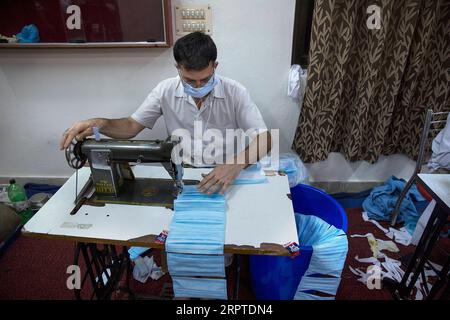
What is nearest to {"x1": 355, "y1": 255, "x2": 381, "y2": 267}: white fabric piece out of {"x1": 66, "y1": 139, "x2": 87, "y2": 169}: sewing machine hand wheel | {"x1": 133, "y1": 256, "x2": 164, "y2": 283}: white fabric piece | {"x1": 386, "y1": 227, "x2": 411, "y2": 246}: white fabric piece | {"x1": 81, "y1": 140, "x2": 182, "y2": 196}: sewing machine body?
{"x1": 386, "y1": 227, "x2": 411, "y2": 246}: white fabric piece

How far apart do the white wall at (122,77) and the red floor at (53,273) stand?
0.72 meters

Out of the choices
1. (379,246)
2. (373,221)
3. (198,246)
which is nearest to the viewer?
(198,246)

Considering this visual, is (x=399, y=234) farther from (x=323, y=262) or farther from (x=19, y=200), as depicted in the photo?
(x=19, y=200)

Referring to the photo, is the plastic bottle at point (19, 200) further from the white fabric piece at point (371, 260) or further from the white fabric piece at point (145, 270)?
the white fabric piece at point (371, 260)

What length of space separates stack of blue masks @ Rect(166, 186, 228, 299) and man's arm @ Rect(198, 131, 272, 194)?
51mm

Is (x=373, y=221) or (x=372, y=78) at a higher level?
(x=372, y=78)

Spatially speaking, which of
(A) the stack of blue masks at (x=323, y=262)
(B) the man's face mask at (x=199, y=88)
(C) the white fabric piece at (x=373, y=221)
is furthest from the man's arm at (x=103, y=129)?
(C) the white fabric piece at (x=373, y=221)

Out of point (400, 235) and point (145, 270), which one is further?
point (400, 235)

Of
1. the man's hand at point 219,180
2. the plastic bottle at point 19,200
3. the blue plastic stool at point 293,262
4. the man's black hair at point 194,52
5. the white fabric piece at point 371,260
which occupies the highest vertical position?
the man's black hair at point 194,52

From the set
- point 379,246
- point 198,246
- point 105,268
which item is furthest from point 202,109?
point 379,246

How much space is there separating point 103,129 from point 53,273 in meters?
1.05

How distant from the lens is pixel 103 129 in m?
1.49

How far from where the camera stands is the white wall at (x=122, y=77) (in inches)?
76.0
